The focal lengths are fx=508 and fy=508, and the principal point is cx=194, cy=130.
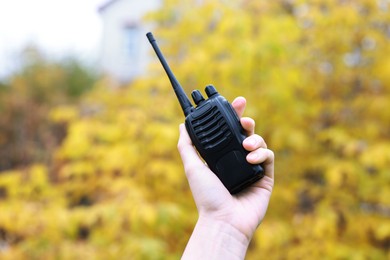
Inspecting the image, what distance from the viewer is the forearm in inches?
41.1

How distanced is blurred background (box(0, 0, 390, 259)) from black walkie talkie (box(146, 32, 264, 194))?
4.74 ft

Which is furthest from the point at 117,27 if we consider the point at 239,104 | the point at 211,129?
the point at 211,129

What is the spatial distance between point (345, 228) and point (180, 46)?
156 centimetres

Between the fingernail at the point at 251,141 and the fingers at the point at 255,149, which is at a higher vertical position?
the fingernail at the point at 251,141

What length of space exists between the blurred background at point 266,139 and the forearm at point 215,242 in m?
1.42

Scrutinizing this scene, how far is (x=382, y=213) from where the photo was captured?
3.03 meters

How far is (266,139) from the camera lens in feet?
10.3

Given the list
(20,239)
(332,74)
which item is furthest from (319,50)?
(20,239)

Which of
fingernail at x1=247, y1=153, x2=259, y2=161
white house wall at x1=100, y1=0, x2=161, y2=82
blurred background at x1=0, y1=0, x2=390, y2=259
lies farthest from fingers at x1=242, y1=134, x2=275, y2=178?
white house wall at x1=100, y1=0, x2=161, y2=82

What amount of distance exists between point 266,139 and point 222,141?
2101 millimetres

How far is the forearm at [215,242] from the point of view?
1045 millimetres

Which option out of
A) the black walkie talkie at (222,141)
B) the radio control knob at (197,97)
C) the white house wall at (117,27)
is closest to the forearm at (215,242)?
the black walkie talkie at (222,141)

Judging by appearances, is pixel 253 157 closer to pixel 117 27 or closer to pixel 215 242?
pixel 215 242

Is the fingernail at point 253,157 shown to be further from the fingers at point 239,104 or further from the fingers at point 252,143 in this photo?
the fingers at point 239,104
